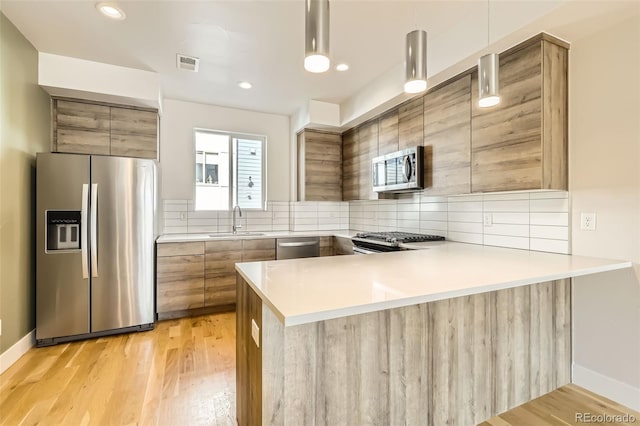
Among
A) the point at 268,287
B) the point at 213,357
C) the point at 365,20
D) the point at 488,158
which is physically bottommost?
the point at 213,357

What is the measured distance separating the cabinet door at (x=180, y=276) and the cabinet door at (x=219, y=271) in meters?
0.06

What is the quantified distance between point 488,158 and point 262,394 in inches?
83.4

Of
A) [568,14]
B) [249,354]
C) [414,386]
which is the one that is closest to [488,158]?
[568,14]

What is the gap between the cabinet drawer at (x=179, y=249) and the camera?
3.23 meters

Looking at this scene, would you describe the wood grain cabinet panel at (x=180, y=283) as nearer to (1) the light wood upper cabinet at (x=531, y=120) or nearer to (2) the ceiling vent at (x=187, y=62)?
(2) the ceiling vent at (x=187, y=62)

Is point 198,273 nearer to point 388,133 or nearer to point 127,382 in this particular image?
point 127,382

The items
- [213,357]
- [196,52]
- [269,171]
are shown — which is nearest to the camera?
[213,357]

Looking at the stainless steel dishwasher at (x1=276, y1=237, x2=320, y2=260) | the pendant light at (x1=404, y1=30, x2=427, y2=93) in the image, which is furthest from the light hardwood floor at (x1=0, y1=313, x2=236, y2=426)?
the pendant light at (x1=404, y1=30, x2=427, y2=93)

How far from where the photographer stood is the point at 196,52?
8.76ft

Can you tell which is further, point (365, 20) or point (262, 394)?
point (365, 20)

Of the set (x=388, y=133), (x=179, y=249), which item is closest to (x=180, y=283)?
(x=179, y=249)

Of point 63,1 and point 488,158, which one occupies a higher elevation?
point 63,1

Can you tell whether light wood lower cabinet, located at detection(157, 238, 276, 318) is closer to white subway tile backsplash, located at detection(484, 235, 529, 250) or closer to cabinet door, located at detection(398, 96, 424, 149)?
cabinet door, located at detection(398, 96, 424, 149)

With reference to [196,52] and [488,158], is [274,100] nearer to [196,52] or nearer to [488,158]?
[196,52]
